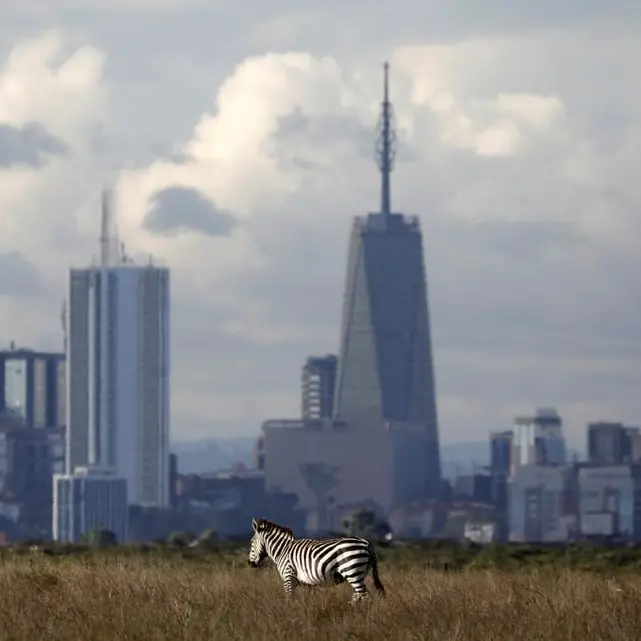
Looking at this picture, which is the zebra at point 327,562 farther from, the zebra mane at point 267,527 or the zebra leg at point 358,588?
the zebra mane at point 267,527

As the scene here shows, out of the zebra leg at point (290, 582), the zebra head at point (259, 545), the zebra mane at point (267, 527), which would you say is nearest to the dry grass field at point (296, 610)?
the zebra leg at point (290, 582)

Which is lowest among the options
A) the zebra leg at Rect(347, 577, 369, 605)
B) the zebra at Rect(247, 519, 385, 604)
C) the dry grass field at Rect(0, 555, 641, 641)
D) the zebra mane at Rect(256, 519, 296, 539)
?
the dry grass field at Rect(0, 555, 641, 641)

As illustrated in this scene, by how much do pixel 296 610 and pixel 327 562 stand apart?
1309mm

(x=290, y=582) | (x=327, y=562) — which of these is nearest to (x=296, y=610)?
(x=327, y=562)

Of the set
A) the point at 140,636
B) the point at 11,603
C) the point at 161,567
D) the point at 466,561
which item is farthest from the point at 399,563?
the point at 140,636

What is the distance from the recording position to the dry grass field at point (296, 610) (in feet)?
77.0

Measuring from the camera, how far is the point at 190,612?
83.1 feet

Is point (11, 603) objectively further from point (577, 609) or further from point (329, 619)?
point (577, 609)

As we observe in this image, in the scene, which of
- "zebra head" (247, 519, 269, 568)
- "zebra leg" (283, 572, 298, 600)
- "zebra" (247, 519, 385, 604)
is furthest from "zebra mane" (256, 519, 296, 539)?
"zebra leg" (283, 572, 298, 600)

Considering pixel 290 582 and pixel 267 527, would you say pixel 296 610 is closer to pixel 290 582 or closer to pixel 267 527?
pixel 290 582

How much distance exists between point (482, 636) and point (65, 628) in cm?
490

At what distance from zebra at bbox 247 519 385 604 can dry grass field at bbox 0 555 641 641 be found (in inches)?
8.8

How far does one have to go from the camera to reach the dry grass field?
77.0 ft

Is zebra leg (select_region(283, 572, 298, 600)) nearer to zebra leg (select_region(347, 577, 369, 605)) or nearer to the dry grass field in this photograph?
the dry grass field
